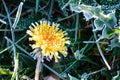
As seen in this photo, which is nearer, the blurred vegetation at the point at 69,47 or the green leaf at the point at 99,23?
the green leaf at the point at 99,23

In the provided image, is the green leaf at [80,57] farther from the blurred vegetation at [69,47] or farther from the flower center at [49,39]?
the flower center at [49,39]

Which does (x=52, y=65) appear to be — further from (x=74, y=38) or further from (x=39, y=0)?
(x=39, y=0)

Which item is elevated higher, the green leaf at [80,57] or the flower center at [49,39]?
the green leaf at [80,57]

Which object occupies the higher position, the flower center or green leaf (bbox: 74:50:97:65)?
green leaf (bbox: 74:50:97:65)

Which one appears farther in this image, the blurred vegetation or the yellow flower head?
the blurred vegetation

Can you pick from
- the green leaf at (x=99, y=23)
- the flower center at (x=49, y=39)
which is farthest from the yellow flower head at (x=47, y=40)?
the green leaf at (x=99, y=23)

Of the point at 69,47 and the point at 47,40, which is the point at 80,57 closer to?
the point at 69,47

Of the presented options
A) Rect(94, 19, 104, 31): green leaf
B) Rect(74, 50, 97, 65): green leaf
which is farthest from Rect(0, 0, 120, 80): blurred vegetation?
Rect(94, 19, 104, 31): green leaf

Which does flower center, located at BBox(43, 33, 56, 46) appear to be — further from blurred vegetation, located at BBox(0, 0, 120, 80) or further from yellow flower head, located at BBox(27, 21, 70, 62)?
blurred vegetation, located at BBox(0, 0, 120, 80)

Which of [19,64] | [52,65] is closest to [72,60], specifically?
[52,65]
